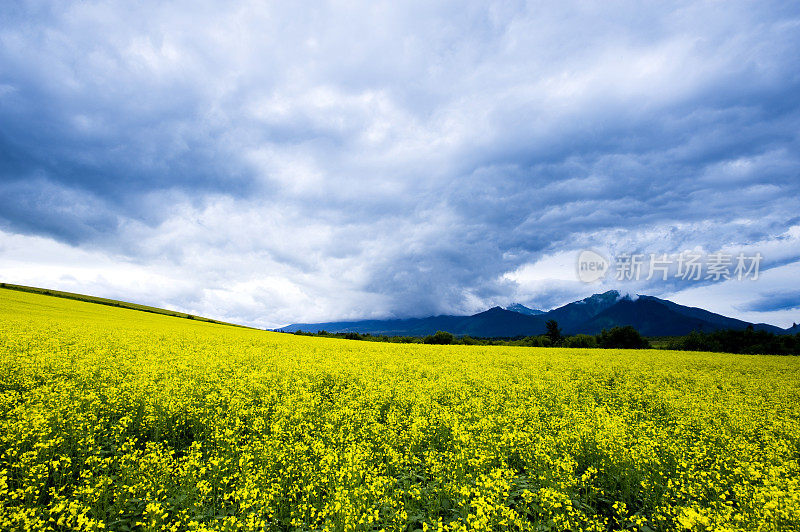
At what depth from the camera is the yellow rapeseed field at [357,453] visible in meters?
5.83

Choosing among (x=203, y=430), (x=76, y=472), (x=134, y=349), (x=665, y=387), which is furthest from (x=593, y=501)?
(x=134, y=349)

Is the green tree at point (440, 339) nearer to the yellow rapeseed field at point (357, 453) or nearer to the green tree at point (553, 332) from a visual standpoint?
the green tree at point (553, 332)

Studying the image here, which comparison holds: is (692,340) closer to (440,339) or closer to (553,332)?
(553,332)

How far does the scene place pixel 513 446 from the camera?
8695mm

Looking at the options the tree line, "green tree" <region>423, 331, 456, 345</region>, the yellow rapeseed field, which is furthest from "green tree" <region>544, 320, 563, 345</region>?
Answer: the yellow rapeseed field

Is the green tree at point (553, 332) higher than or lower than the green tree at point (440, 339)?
higher

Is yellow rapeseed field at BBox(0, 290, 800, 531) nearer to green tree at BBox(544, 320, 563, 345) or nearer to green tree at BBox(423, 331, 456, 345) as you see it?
green tree at BBox(423, 331, 456, 345)

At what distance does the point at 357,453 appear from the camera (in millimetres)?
7418

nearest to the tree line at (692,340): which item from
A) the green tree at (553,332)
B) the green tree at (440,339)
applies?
the green tree at (440,339)

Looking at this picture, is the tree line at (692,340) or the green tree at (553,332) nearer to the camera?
the tree line at (692,340)

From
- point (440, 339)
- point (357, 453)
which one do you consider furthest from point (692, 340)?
point (357, 453)

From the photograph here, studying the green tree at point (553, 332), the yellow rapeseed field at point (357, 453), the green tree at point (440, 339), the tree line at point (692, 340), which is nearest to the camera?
the yellow rapeseed field at point (357, 453)

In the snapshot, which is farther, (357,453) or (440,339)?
(440,339)

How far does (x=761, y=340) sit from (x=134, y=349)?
99.8m
